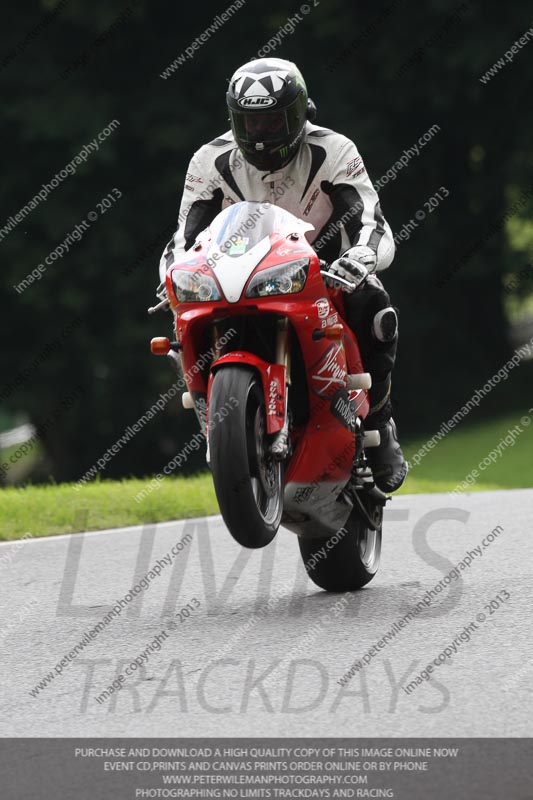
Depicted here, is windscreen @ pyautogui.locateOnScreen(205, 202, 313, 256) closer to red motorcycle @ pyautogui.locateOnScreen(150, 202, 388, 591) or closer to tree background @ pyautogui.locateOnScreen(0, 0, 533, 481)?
red motorcycle @ pyautogui.locateOnScreen(150, 202, 388, 591)

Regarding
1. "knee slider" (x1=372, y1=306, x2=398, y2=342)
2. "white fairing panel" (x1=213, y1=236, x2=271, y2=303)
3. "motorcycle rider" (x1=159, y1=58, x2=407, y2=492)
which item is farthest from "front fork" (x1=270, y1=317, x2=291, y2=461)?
"knee slider" (x1=372, y1=306, x2=398, y2=342)

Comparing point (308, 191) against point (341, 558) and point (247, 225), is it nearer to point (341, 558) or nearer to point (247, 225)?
point (247, 225)

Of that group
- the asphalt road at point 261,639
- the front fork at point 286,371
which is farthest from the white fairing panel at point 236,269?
the asphalt road at point 261,639

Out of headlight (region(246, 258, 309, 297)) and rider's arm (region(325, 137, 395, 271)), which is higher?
rider's arm (region(325, 137, 395, 271))

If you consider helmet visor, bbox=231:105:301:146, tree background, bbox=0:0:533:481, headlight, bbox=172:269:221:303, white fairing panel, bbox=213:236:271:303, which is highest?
helmet visor, bbox=231:105:301:146

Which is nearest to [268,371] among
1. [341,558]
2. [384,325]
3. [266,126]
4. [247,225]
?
[247,225]

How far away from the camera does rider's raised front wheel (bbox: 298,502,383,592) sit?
662 centimetres

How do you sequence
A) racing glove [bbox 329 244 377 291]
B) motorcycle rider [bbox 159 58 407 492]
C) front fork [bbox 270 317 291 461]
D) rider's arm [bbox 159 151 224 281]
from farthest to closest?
1. rider's arm [bbox 159 151 224 281]
2. motorcycle rider [bbox 159 58 407 492]
3. racing glove [bbox 329 244 377 291]
4. front fork [bbox 270 317 291 461]

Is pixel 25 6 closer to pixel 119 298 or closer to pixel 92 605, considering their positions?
pixel 119 298

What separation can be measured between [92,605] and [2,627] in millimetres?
559

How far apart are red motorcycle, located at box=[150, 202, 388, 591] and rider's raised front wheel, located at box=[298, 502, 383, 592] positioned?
20 centimetres

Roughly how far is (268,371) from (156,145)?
16767mm

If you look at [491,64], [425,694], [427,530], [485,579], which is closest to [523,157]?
[491,64]

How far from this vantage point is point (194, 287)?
5.71 metres
